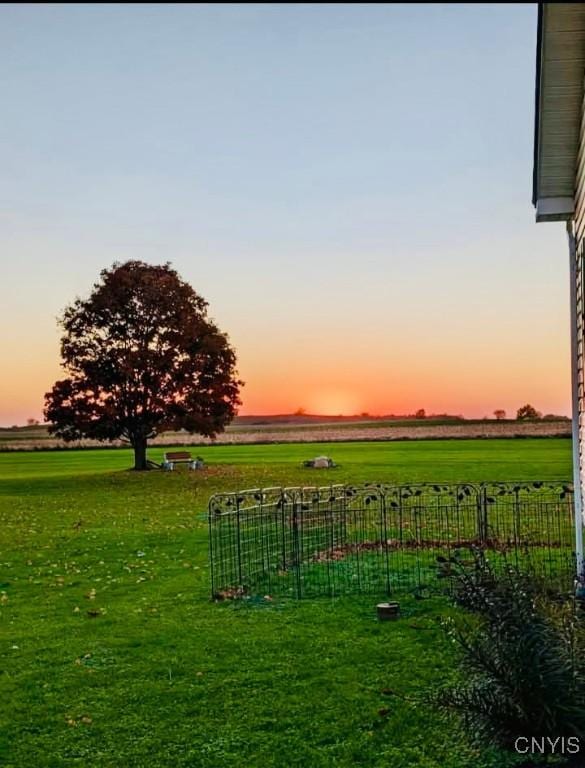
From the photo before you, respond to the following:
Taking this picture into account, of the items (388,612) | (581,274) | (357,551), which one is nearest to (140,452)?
(357,551)

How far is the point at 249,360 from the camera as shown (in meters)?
45.5

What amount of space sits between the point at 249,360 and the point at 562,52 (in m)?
38.0

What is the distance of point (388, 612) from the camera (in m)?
8.91

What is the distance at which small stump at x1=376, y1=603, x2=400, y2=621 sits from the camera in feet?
29.2

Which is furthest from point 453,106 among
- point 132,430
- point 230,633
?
point 132,430

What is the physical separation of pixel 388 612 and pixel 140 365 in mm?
32348

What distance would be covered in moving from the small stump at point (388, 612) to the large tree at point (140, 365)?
31.4m

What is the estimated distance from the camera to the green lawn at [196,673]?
18.3 feet

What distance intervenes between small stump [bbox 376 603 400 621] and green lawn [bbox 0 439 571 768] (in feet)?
0.30

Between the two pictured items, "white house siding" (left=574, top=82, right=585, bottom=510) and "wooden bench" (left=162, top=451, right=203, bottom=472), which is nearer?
"white house siding" (left=574, top=82, right=585, bottom=510)

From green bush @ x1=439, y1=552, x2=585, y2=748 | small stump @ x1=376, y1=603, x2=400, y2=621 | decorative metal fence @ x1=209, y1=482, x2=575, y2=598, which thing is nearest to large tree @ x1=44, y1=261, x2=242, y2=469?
decorative metal fence @ x1=209, y1=482, x2=575, y2=598

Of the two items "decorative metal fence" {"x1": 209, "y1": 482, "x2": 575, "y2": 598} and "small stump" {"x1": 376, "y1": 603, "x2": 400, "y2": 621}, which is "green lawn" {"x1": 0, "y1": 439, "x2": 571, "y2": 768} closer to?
"small stump" {"x1": 376, "y1": 603, "x2": 400, "y2": 621}

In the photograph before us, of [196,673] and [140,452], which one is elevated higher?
[140,452]

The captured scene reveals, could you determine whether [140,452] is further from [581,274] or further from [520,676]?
[520,676]
